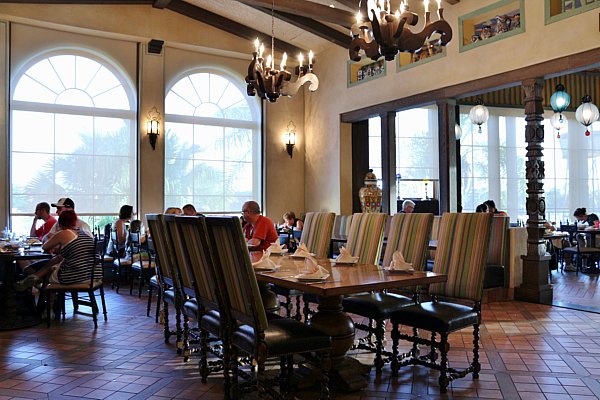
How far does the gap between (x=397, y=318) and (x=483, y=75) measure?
4.48 m

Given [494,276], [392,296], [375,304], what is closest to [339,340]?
[375,304]

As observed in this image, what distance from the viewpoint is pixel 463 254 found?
3.55 metres

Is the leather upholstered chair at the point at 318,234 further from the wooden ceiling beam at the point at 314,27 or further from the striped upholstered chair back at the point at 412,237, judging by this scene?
the wooden ceiling beam at the point at 314,27

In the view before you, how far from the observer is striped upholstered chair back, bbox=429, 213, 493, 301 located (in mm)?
3451

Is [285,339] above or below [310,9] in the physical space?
below

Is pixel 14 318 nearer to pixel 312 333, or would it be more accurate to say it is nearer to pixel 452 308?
pixel 312 333

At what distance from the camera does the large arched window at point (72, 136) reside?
26.0 ft

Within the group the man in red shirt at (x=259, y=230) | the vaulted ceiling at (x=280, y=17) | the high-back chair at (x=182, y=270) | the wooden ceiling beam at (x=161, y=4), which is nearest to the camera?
the high-back chair at (x=182, y=270)

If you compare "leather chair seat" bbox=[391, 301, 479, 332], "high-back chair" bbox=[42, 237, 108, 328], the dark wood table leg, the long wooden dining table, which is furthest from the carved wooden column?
"high-back chair" bbox=[42, 237, 108, 328]

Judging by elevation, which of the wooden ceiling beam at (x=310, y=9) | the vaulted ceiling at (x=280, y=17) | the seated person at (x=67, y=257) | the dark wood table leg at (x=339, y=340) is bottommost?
the dark wood table leg at (x=339, y=340)

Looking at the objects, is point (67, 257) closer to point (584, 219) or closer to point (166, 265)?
point (166, 265)

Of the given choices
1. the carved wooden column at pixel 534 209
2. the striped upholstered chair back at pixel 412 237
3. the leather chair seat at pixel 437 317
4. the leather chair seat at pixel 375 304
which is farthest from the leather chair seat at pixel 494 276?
the leather chair seat at pixel 437 317

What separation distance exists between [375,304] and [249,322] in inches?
49.3

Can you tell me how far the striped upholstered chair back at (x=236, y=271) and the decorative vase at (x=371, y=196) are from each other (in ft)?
19.6
